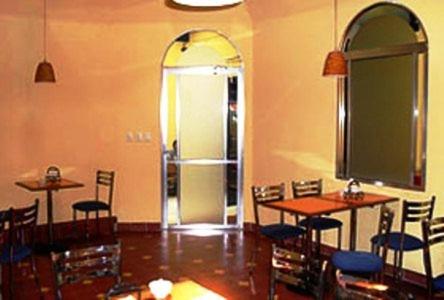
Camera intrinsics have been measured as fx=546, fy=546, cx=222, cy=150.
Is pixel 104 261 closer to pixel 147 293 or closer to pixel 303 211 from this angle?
pixel 147 293

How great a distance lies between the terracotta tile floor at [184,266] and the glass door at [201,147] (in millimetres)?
398

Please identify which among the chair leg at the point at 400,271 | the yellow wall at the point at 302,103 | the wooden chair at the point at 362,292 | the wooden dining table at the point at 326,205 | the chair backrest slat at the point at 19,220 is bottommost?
the chair leg at the point at 400,271

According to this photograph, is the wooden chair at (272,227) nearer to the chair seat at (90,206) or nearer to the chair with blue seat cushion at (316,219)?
Answer: the chair with blue seat cushion at (316,219)

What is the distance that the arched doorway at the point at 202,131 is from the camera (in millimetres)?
6895

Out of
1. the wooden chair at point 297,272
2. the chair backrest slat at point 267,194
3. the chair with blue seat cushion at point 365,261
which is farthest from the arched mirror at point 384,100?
the wooden chair at point 297,272

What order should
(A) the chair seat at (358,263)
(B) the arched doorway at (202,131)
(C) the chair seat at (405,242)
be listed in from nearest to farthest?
(A) the chair seat at (358,263) < (C) the chair seat at (405,242) < (B) the arched doorway at (202,131)

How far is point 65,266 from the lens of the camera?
2947mm

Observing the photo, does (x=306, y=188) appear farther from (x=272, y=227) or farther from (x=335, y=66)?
(x=335, y=66)

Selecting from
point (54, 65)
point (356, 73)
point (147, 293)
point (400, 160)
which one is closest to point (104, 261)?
point (147, 293)

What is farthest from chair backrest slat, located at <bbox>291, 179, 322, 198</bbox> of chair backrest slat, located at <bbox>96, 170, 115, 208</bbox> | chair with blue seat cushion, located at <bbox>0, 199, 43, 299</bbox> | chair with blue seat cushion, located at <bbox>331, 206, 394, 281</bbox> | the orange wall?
chair with blue seat cushion, located at <bbox>0, 199, 43, 299</bbox>

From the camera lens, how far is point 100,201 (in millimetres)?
6832

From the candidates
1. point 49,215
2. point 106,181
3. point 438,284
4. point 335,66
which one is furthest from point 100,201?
point 438,284

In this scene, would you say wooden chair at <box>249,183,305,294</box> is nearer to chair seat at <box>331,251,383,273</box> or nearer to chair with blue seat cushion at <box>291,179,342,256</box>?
chair with blue seat cushion at <box>291,179,342,256</box>

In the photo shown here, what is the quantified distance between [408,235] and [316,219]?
94cm
